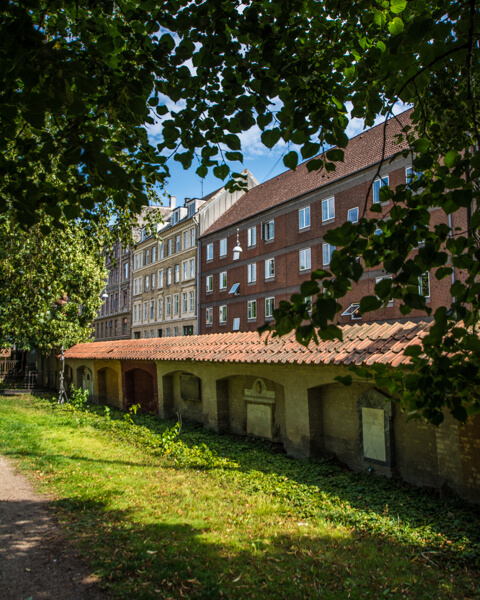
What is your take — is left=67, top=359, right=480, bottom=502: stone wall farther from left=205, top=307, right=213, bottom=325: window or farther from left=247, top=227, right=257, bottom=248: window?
left=205, top=307, right=213, bottom=325: window

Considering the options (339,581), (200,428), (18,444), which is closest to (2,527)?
(339,581)

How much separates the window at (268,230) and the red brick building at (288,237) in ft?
0.23

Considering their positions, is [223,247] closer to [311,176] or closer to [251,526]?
[311,176]

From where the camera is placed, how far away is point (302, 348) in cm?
1046

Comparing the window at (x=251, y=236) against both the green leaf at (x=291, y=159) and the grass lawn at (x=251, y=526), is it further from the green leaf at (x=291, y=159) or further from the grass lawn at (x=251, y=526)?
the green leaf at (x=291, y=159)

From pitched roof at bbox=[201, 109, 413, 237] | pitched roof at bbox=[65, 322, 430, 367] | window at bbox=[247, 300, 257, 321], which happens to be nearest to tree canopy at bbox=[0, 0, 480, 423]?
pitched roof at bbox=[65, 322, 430, 367]

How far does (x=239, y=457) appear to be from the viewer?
35.6 feet

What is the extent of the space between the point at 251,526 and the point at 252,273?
92.6 feet

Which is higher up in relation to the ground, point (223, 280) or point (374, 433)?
point (223, 280)

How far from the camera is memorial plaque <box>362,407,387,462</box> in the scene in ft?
29.6

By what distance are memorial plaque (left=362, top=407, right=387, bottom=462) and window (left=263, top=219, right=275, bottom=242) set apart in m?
23.7

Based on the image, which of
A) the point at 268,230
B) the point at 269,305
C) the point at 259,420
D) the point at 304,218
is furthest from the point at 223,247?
the point at 259,420

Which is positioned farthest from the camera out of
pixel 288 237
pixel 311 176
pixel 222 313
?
pixel 222 313

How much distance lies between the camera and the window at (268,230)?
106 ft
